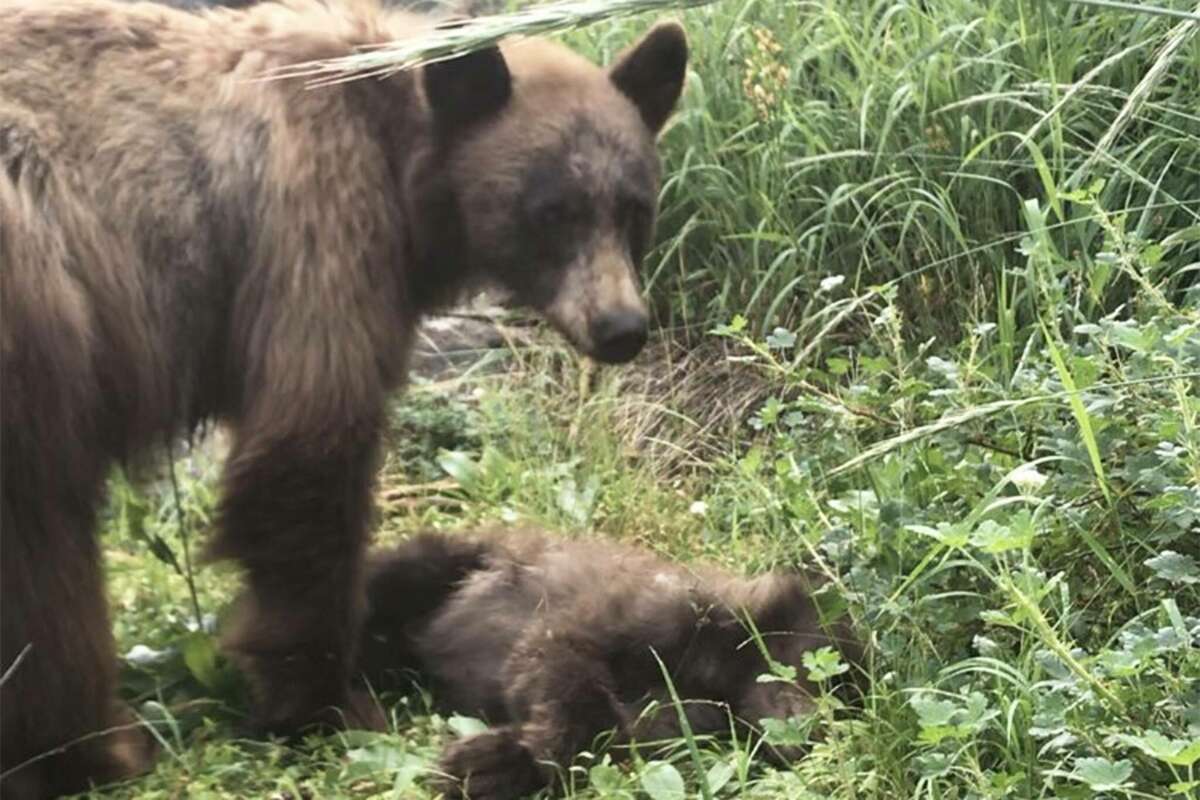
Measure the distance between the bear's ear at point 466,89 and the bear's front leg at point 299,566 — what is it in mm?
790

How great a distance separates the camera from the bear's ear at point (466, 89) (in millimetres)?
4457

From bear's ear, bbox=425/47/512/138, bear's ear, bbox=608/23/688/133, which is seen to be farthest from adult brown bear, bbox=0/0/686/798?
bear's ear, bbox=608/23/688/133

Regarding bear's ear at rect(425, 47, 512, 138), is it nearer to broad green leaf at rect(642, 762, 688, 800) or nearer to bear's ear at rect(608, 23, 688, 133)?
bear's ear at rect(608, 23, 688, 133)

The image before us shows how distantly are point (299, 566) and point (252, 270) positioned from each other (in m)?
0.70

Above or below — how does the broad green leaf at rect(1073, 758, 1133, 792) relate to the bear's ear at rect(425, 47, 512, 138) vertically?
below

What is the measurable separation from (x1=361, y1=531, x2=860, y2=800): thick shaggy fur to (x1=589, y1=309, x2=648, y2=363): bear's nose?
1.61ft

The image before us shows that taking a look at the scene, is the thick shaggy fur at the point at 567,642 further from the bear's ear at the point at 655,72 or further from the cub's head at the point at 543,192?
the bear's ear at the point at 655,72

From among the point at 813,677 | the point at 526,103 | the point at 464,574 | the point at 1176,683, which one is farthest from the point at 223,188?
the point at 1176,683

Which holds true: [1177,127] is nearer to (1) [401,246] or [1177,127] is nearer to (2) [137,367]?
(1) [401,246]

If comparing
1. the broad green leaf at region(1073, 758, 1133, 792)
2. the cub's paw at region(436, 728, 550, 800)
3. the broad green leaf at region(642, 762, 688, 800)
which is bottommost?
the cub's paw at region(436, 728, 550, 800)

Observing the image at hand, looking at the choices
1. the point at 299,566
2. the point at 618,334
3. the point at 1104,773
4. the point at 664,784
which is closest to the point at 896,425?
the point at 618,334

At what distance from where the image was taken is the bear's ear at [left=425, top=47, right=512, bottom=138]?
446 centimetres

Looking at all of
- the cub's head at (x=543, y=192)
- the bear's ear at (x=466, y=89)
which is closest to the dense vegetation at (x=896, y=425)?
the cub's head at (x=543, y=192)

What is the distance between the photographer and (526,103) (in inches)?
183
